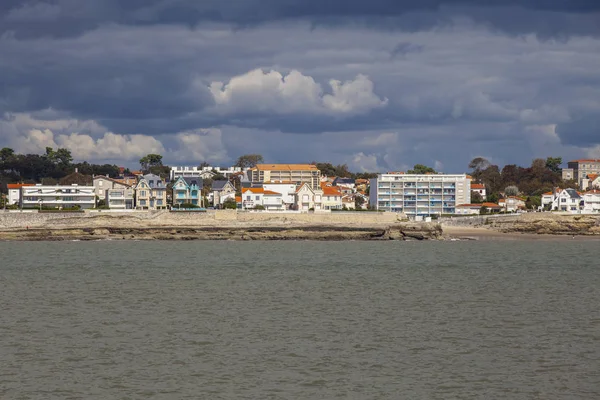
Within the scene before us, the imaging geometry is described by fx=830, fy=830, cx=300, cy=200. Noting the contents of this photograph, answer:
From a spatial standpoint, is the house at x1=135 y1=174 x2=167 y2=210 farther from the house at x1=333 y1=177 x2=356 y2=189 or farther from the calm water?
the calm water

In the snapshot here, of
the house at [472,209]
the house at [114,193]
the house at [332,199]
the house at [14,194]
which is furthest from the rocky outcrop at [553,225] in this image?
the house at [14,194]

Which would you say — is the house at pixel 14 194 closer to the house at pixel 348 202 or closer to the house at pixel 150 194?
the house at pixel 150 194

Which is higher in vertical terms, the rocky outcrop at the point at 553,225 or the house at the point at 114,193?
the house at the point at 114,193

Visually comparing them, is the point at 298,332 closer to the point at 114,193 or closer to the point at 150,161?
the point at 114,193

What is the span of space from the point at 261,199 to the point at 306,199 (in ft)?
20.7

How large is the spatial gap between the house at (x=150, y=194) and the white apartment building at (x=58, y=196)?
244 inches

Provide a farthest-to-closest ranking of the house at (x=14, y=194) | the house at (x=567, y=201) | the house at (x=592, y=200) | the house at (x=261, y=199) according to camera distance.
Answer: the house at (x=592, y=200) < the house at (x=567, y=201) < the house at (x=14, y=194) < the house at (x=261, y=199)

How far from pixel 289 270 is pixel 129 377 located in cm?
2809

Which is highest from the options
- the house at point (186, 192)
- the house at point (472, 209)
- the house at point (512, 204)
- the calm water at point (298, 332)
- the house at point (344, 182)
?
the house at point (344, 182)

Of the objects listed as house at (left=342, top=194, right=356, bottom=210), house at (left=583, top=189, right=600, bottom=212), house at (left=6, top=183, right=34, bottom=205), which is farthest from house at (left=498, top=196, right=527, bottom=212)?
house at (left=6, top=183, right=34, bottom=205)

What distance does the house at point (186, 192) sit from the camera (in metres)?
116

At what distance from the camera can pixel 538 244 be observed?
259 feet

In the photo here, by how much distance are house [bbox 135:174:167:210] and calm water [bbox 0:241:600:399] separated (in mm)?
61181

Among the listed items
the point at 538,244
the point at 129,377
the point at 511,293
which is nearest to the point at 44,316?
the point at 129,377
